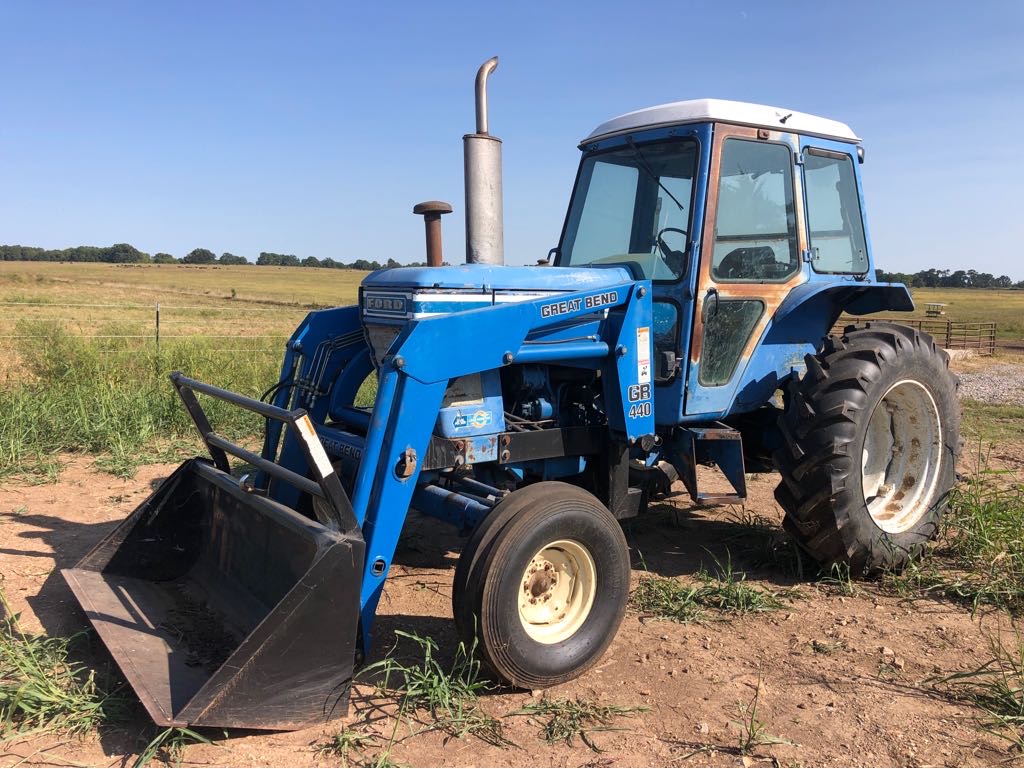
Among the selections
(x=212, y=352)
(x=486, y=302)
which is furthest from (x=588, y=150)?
(x=212, y=352)

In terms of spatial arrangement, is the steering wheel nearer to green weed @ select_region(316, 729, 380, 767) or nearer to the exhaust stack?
the exhaust stack

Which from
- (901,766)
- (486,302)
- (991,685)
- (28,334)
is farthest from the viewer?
(28,334)

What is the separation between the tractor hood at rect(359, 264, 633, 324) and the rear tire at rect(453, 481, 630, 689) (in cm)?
97

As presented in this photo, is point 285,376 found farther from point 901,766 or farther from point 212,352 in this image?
point 212,352

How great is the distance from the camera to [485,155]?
4.32 metres

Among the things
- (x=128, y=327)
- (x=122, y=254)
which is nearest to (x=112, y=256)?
(x=122, y=254)

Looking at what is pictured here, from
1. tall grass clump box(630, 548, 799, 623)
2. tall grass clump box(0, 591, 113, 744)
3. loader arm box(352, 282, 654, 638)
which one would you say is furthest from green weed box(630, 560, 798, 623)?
tall grass clump box(0, 591, 113, 744)

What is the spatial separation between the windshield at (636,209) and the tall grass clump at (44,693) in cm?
328

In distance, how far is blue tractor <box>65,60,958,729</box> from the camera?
10.00 feet

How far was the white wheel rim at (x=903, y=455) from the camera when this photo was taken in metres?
4.73

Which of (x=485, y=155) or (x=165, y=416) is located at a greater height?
(x=485, y=155)

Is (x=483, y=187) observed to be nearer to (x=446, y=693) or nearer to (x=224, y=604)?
(x=224, y=604)

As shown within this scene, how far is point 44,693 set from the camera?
9.56 ft

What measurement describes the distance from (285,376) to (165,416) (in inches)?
151
